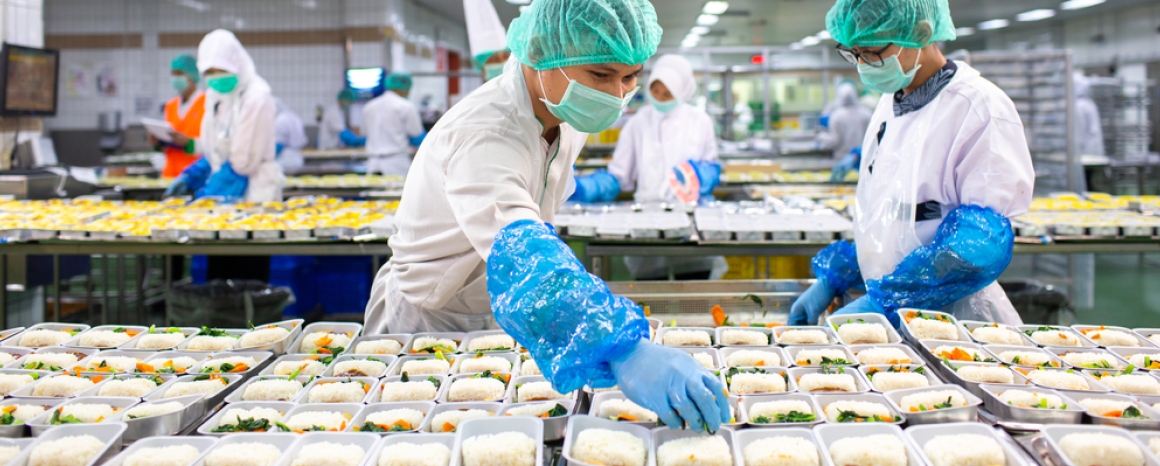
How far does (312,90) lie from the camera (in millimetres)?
10172

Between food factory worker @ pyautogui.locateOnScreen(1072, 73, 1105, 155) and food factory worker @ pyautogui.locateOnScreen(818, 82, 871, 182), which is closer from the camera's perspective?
food factory worker @ pyautogui.locateOnScreen(818, 82, 871, 182)

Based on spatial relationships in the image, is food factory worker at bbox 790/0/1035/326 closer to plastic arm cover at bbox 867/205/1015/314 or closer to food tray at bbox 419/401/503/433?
plastic arm cover at bbox 867/205/1015/314

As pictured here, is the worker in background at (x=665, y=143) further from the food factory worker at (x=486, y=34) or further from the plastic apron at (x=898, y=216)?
the plastic apron at (x=898, y=216)

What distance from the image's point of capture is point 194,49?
10.1 meters

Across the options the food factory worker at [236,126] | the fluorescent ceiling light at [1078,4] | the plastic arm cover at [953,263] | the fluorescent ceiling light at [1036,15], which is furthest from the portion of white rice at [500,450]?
the fluorescent ceiling light at [1036,15]

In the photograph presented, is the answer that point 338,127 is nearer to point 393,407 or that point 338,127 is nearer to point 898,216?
point 898,216

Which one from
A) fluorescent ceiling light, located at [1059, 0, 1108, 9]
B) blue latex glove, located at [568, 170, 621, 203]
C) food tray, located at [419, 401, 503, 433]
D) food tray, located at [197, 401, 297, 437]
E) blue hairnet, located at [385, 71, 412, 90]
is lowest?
food tray, located at [197, 401, 297, 437]

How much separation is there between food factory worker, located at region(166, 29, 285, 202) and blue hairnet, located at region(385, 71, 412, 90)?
306 cm

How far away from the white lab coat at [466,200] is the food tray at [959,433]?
78 cm

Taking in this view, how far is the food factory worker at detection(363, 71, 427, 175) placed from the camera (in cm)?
746

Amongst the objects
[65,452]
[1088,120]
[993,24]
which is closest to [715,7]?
[1088,120]

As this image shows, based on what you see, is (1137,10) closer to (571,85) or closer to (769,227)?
(769,227)

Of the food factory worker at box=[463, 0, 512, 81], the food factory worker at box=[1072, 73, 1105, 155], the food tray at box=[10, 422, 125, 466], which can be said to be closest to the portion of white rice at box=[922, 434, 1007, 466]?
the food tray at box=[10, 422, 125, 466]

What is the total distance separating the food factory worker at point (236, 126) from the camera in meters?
4.61
